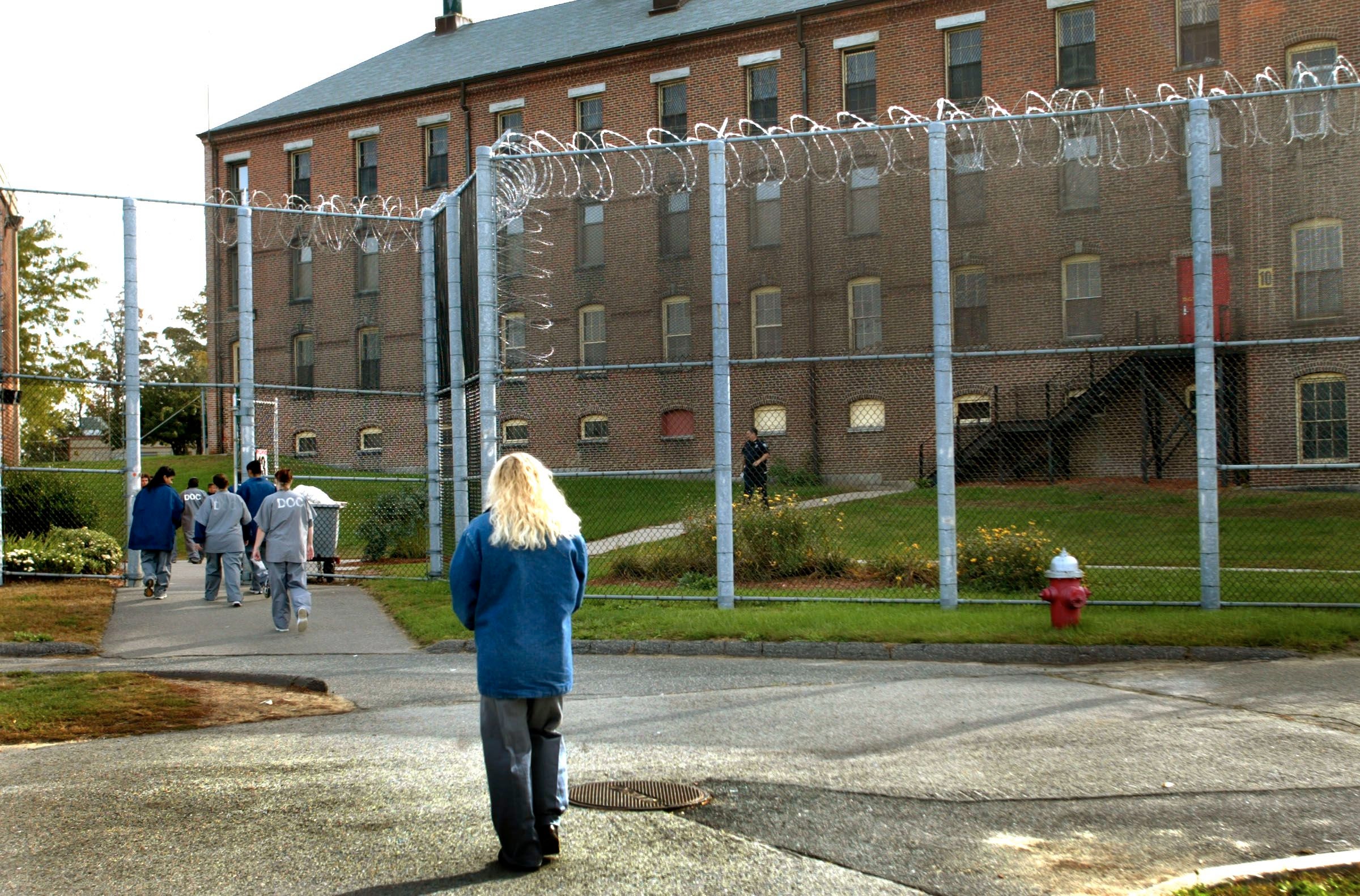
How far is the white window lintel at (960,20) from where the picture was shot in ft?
104

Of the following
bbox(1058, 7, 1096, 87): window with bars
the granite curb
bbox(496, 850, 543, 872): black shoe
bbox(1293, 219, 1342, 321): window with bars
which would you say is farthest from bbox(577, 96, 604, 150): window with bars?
bbox(496, 850, 543, 872): black shoe

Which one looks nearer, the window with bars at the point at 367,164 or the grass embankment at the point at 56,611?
the grass embankment at the point at 56,611

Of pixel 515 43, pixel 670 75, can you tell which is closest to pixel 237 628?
pixel 670 75

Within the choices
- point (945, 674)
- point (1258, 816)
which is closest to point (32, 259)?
point (945, 674)

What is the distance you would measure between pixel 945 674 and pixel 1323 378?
520cm

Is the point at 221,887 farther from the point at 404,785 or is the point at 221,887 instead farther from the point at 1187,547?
the point at 1187,547

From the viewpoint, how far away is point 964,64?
1280 inches

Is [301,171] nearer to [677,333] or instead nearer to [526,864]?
[677,333]

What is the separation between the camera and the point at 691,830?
5.57 meters

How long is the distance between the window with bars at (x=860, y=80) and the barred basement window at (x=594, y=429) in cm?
2229

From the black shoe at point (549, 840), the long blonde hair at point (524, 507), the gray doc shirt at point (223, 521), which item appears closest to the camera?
the black shoe at point (549, 840)

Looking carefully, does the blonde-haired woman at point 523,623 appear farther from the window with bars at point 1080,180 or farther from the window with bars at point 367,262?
the window with bars at point 367,262

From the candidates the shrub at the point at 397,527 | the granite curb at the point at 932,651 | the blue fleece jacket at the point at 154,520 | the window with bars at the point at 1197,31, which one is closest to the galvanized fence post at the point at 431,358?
the shrub at the point at 397,527

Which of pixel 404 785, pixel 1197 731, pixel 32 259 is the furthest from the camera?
pixel 32 259
